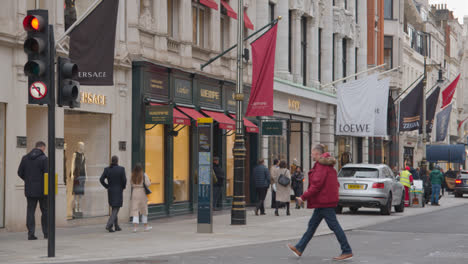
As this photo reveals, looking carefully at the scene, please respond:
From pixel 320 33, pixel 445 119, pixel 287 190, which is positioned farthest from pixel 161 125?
pixel 445 119

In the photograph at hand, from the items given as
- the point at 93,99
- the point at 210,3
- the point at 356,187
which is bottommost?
the point at 356,187

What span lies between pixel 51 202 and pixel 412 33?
55329 mm

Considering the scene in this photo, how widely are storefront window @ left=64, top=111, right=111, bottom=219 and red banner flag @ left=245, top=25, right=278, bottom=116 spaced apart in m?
4.40

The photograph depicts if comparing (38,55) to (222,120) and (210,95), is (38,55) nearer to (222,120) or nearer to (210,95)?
(222,120)

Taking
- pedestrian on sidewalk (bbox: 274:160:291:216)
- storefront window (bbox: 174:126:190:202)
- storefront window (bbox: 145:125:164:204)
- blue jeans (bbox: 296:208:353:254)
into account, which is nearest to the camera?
blue jeans (bbox: 296:208:353:254)

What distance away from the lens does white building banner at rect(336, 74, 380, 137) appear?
3675 cm

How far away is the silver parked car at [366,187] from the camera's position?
2620 cm

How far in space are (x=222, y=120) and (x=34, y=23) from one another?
616 inches

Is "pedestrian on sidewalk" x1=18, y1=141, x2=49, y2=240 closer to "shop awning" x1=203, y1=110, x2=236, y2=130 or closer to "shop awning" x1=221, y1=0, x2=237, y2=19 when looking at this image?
"shop awning" x1=203, y1=110, x2=236, y2=130

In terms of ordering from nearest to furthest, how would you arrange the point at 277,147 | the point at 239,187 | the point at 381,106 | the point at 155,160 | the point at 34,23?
the point at 34,23 < the point at 239,187 < the point at 155,160 < the point at 277,147 < the point at 381,106

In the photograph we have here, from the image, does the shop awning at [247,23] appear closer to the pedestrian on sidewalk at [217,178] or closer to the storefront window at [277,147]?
the storefront window at [277,147]

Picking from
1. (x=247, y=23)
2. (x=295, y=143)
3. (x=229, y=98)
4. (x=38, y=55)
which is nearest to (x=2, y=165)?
(x=38, y=55)

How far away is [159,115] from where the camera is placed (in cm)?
2352

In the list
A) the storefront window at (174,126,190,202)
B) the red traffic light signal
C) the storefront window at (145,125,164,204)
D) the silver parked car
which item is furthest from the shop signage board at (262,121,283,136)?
the red traffic light signal
